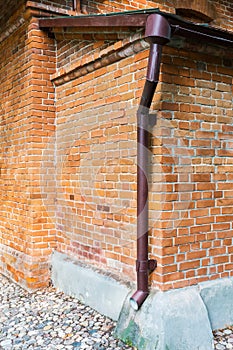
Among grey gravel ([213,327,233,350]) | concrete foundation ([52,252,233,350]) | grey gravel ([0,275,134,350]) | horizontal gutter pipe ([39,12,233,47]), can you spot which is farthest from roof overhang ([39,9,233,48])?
grey gravel ([0,275,134,350])

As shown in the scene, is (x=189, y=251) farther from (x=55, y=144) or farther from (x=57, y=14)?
(x=57, y=14)

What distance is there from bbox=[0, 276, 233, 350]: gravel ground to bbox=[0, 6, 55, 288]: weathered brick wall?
463 mm

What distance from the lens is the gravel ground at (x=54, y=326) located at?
10.6 feet

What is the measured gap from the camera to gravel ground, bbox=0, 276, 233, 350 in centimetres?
323

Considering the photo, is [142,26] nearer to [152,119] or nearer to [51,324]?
[152,119]

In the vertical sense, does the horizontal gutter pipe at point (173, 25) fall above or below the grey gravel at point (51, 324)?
above

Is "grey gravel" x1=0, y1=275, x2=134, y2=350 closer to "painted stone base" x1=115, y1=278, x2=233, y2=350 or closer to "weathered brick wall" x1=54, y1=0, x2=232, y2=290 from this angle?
"painted stone base" x1=115, y1=278, x2=233, y2=350

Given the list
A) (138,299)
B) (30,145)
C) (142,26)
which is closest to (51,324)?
(138,299)

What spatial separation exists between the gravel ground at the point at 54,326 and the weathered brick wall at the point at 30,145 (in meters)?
0.46

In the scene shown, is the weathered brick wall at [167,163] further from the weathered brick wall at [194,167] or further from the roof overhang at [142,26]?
the roof overhang at [142,26]

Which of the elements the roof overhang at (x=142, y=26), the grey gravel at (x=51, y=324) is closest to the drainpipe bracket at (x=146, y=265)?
the grey gravel at (x=51, y=324)

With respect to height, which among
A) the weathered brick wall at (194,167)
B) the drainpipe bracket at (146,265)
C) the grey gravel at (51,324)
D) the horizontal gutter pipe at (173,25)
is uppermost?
the horizontal gutter pipe at (173,25)

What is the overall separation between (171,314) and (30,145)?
9.17 ft

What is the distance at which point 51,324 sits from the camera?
363 centimetres
